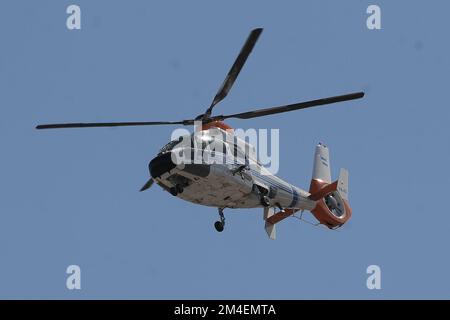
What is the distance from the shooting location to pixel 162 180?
3316 cm

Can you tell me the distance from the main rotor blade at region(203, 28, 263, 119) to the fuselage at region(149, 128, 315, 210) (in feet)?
4.17

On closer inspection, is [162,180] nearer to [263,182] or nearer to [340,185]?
[263,182]

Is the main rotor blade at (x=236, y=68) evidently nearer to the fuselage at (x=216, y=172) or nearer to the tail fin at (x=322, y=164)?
the fuselage at (x=216, y=172)

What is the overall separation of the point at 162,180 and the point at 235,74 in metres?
4.81

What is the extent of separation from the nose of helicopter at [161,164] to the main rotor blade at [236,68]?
10.6 ft

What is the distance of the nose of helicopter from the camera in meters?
32.4

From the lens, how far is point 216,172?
110ft

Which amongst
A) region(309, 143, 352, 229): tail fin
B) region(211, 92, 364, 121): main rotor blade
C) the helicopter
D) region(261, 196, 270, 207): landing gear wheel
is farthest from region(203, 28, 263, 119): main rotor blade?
region(309, 143, 352, 229): tail fin

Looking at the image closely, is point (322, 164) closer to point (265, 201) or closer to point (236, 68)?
point (265, 201)

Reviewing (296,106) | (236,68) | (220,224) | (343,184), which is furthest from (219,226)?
(343,184)

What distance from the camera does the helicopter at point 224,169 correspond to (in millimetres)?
32594

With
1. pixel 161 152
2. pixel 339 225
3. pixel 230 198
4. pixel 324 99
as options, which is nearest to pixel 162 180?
pixel 161 152

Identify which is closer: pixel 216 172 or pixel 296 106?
pixel 296 106

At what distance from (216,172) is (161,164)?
224 centimetres
